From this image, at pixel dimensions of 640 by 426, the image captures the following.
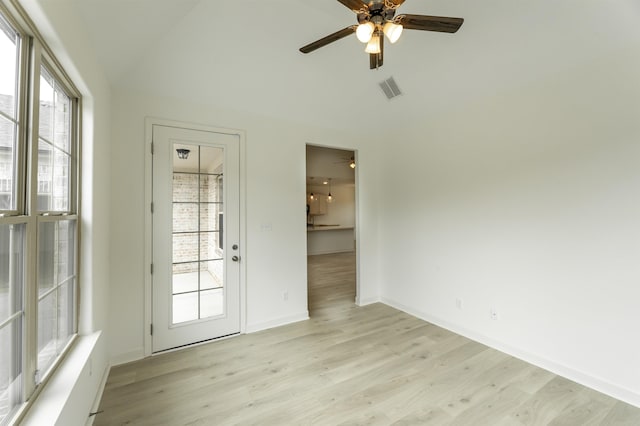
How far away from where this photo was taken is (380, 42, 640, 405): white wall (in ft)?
6.81

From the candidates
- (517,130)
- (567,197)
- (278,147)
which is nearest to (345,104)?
(278,147)

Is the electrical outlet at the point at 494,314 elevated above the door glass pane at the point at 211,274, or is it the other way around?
the door glass pane at the point at 211,274

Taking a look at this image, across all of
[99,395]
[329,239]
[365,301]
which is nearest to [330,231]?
[329,239]

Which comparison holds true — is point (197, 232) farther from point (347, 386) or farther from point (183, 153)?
point (347, 386)

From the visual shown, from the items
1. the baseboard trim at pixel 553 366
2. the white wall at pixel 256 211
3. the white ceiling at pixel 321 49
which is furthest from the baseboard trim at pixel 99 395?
the baseboard trim at pixel 553 366

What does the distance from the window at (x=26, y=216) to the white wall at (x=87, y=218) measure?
8 centimetres

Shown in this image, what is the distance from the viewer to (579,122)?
2.28 meters

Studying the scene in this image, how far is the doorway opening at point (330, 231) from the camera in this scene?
460 cm

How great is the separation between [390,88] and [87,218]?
3.32 metres

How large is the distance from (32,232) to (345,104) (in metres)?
3.21

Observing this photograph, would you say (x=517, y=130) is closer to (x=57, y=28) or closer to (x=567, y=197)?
(x=567, y=197)

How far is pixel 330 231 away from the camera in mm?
9164

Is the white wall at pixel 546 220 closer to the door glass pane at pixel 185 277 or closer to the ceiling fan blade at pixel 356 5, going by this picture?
the ceiling fan blade at pixel 356 5

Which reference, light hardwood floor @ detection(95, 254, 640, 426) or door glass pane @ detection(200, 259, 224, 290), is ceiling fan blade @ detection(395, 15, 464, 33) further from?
door glass pane @ detection(200, 259, 224, 290)
